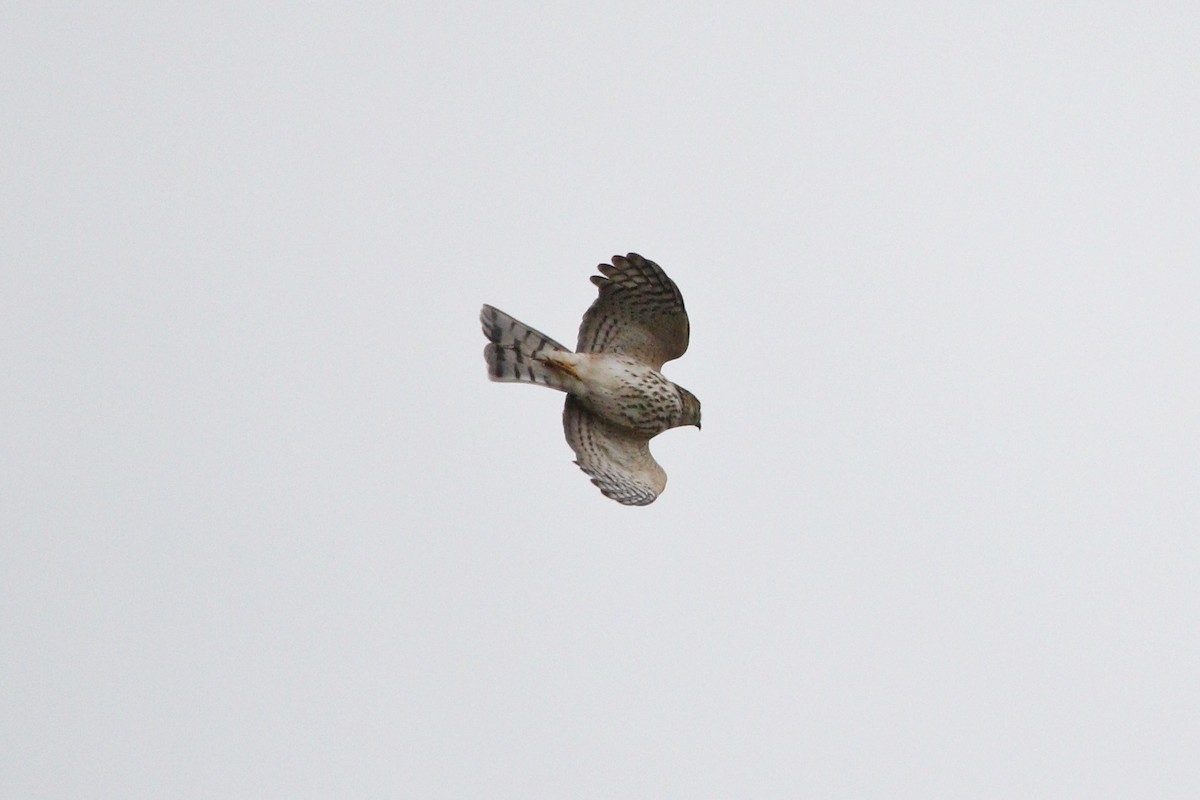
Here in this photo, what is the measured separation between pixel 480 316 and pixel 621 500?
1768 mm

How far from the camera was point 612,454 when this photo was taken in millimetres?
13531

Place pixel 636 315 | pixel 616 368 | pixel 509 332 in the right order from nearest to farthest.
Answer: pixel 509 332 < pixel 616 368 < pixel 636 315

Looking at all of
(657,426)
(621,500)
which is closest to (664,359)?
(657,426)

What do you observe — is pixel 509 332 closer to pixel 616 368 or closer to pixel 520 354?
pixel 520 354

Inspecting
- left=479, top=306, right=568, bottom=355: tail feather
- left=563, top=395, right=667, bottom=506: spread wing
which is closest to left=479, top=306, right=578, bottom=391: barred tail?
left=479, top=306, right=568, bottom=355: tail feather

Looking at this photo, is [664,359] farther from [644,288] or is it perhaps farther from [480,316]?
[480,316]

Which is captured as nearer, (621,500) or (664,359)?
(621,500)

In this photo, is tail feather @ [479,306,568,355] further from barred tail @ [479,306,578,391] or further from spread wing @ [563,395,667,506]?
spread wing @ [563,395,667,506]

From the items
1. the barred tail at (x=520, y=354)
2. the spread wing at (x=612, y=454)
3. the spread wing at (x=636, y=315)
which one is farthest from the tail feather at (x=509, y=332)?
the spread wing at (x=612, y=454)

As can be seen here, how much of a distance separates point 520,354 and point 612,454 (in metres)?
1.13

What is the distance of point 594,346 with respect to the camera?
1348 cm

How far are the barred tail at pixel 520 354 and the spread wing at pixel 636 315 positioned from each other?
0.34m

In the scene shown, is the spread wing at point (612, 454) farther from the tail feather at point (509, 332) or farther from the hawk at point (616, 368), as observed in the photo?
the tail feather at point (509, 332)

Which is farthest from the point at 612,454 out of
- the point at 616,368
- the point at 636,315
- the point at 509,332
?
the point at 509,332
